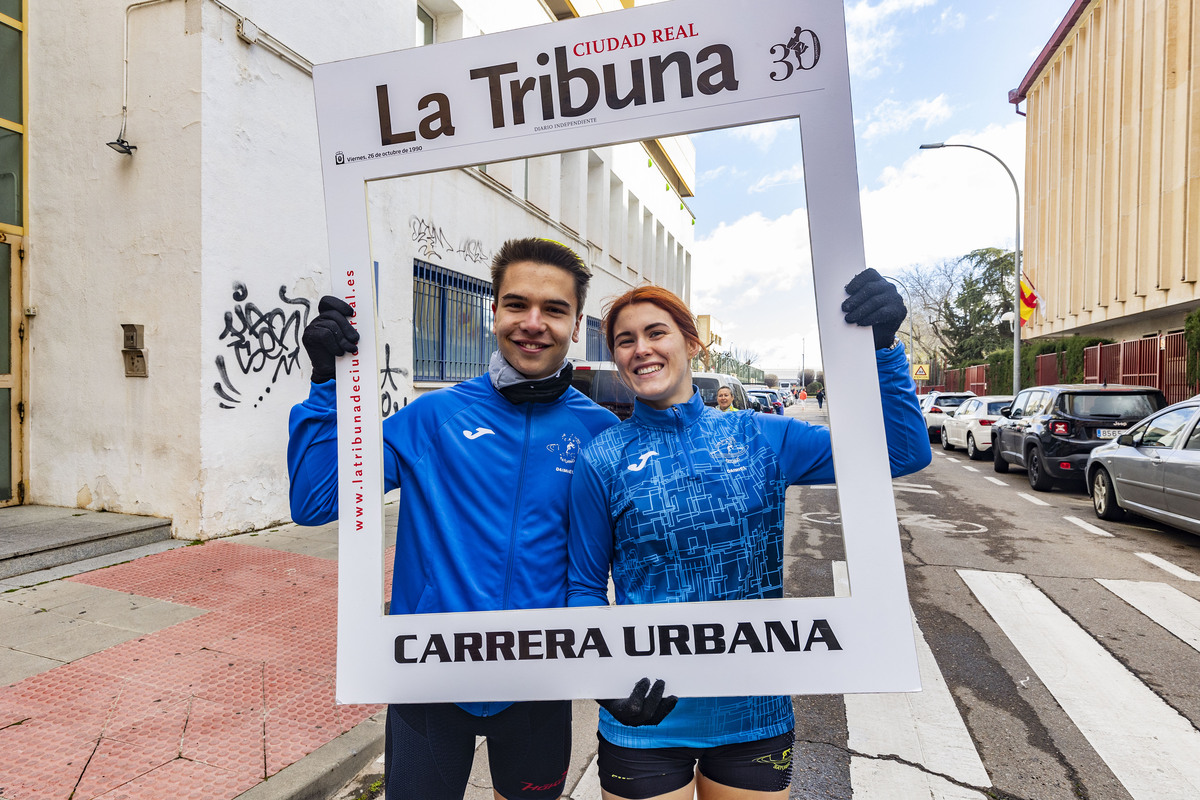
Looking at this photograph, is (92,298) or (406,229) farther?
(92,298)

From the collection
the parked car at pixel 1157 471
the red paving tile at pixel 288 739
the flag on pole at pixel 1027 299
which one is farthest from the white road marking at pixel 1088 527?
the flag on pole at pixel 1027 299

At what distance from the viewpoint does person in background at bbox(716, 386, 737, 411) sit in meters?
1.86

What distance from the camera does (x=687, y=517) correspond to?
5.00 feet

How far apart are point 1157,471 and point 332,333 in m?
8.96

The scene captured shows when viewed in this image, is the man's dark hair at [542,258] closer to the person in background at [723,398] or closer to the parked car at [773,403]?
the person in background at [723,398]

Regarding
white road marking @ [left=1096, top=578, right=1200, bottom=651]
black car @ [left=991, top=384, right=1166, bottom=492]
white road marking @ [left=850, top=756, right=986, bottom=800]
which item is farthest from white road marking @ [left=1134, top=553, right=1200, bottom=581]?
white road marking @ [left=850, top=756, right=986, bottom=800]

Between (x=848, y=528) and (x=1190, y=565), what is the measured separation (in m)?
7.27

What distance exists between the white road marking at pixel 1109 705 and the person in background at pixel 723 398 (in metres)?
2.47

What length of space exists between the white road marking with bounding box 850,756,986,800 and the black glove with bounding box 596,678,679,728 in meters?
1.91

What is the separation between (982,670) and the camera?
3996 mm

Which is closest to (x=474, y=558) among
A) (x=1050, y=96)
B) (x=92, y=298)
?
(x=92, y=298)

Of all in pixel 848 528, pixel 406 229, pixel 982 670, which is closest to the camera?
pixel 848 528

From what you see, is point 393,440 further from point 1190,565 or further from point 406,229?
point 1190,565

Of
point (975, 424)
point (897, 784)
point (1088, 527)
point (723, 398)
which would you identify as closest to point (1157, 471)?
point (1088, 527)
